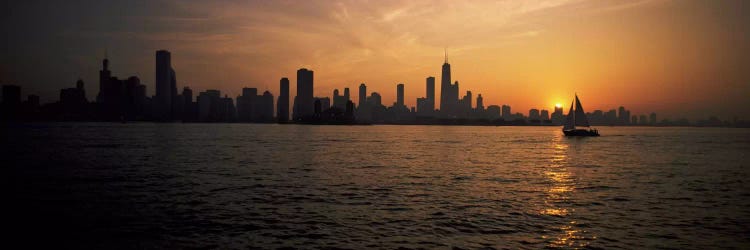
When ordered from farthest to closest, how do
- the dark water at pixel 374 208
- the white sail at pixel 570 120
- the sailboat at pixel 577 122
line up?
the white sail at pixel 570 120 → the sailboat at pixel 577 122 → the dark water at pixel 374 208

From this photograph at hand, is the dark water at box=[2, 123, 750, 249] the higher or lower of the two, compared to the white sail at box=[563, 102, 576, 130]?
lower

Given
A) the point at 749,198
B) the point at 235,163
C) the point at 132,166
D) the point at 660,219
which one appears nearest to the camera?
the point at 660,219

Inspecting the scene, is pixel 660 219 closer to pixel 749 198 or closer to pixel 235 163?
pixel 749 198

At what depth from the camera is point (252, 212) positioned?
28.1 metres

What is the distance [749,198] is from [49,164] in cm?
6862

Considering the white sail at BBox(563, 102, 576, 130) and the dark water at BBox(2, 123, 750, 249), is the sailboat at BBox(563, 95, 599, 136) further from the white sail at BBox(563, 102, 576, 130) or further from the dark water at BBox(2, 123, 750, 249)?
the dark water at BBox(2, 123, 750, 249)

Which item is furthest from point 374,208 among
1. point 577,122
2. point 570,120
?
point 570,120

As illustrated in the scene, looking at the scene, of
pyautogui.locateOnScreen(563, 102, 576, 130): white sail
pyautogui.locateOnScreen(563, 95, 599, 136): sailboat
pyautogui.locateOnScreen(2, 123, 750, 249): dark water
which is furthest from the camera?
pyautogui.locateOnScreen(563, 102, 576, 130): white sail

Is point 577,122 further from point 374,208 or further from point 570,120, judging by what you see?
point 374,208

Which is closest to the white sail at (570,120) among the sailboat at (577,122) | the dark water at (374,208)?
the sailboat at (577,122)

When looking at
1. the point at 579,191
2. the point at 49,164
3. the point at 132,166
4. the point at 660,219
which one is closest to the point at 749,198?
the point at 579,191

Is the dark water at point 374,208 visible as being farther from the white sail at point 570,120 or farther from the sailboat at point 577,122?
the white sail at point 570,120

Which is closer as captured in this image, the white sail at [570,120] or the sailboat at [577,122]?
the sailboat at [577,122]

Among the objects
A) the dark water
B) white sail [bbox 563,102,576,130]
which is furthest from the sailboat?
the dark water
